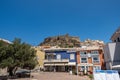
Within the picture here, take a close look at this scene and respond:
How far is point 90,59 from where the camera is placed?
53.8m

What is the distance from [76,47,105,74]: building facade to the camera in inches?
2089

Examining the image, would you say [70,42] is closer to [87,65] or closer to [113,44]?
[87,65]

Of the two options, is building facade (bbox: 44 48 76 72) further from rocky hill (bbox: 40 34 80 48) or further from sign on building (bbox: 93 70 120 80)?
rocky hill (bbox: 40 34 80 48)

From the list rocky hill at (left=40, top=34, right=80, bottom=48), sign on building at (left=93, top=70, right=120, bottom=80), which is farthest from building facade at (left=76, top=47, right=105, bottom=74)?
rocky hill at (left=40, top=34, right=80, bottom=48)

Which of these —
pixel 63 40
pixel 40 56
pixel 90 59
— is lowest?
pixel 90 59

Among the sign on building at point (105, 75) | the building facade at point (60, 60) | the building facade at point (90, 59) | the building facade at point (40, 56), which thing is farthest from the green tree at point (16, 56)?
the building facade at point (40, 56)

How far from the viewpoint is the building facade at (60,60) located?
182 feet

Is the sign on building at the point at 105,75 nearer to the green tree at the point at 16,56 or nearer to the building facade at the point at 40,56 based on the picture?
the green tree at the point at 16,56

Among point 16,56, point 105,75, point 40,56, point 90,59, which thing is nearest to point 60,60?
point 40,56

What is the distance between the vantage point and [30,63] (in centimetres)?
3466

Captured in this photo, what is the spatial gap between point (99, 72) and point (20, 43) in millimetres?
24151

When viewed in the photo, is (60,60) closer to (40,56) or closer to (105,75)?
(40,56)

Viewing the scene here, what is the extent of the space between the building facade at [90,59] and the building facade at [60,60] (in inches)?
83.1

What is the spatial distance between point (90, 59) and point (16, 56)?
87.0 feet
